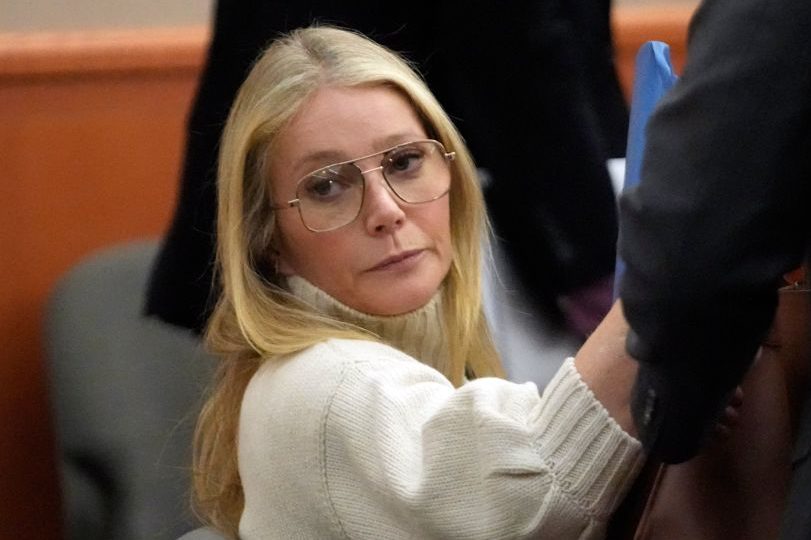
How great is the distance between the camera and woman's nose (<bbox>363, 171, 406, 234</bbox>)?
1357mm

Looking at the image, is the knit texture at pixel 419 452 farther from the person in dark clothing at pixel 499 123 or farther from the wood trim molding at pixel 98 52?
the wood trim molding at pixel 98 52

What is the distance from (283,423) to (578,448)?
298 mm

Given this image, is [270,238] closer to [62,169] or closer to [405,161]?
[405,161]

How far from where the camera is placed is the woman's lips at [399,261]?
1377 millimetres

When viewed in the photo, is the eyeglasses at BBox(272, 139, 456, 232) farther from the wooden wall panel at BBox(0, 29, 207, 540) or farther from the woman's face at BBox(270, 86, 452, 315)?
the wooden wall panel at BBox(0, 29, 207, 540)

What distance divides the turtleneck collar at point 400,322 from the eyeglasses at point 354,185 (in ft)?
0.24

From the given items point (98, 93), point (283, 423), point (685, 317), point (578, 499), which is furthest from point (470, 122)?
point (98, 93)

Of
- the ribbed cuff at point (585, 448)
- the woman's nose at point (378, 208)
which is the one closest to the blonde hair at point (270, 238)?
the woman's nose at point (378, 208)

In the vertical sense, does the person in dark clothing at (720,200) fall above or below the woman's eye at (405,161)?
above

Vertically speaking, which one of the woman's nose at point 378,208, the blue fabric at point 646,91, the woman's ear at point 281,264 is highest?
the blue fabric at point 646,91

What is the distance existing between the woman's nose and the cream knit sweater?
124 millimetres

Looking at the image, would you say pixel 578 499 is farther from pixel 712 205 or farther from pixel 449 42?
pixel 449 42

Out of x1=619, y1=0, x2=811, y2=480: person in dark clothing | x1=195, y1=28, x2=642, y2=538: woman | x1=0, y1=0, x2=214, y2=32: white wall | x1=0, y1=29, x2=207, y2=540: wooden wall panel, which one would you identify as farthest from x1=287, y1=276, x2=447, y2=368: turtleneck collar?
x1=0, y1=0, x2=214, y2=32: white wall

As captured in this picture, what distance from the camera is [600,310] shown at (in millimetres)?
1590
